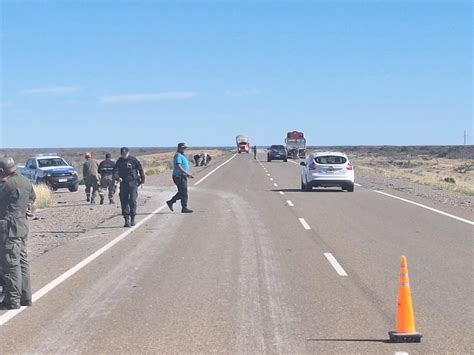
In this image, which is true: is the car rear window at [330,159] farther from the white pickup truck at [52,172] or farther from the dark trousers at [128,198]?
the dark trousers at [128,198]

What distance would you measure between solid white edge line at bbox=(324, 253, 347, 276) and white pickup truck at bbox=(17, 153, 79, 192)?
71.1 feet

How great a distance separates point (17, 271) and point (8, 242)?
13.9 inches

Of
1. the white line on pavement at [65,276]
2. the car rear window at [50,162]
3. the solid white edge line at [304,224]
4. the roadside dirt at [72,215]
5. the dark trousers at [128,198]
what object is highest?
the car rear window at [50,162]

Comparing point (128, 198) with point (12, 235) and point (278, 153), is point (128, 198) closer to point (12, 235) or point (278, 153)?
point (12, 235)

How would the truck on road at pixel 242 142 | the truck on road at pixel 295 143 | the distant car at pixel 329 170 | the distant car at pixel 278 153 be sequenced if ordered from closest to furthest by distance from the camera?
the distant car at pixel 329 170 < the distant car at pixel 278 153 < the truck on road at pixel 295 143 < the truck on road at pixel 242 142

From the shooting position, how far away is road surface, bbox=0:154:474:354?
7.19 meters

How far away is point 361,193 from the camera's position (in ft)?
94.9

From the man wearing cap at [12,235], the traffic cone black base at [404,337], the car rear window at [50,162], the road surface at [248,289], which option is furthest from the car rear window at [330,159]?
the traffic cone black base at [404,337]

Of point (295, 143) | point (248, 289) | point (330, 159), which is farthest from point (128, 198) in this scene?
point (295, 143)

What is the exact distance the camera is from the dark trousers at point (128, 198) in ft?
56.9

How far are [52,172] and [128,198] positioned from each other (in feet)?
52.9

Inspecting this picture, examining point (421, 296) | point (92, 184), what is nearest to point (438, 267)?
point (421, 296)

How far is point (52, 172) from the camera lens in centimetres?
3250

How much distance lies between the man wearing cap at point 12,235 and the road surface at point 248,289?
0.29 meters
